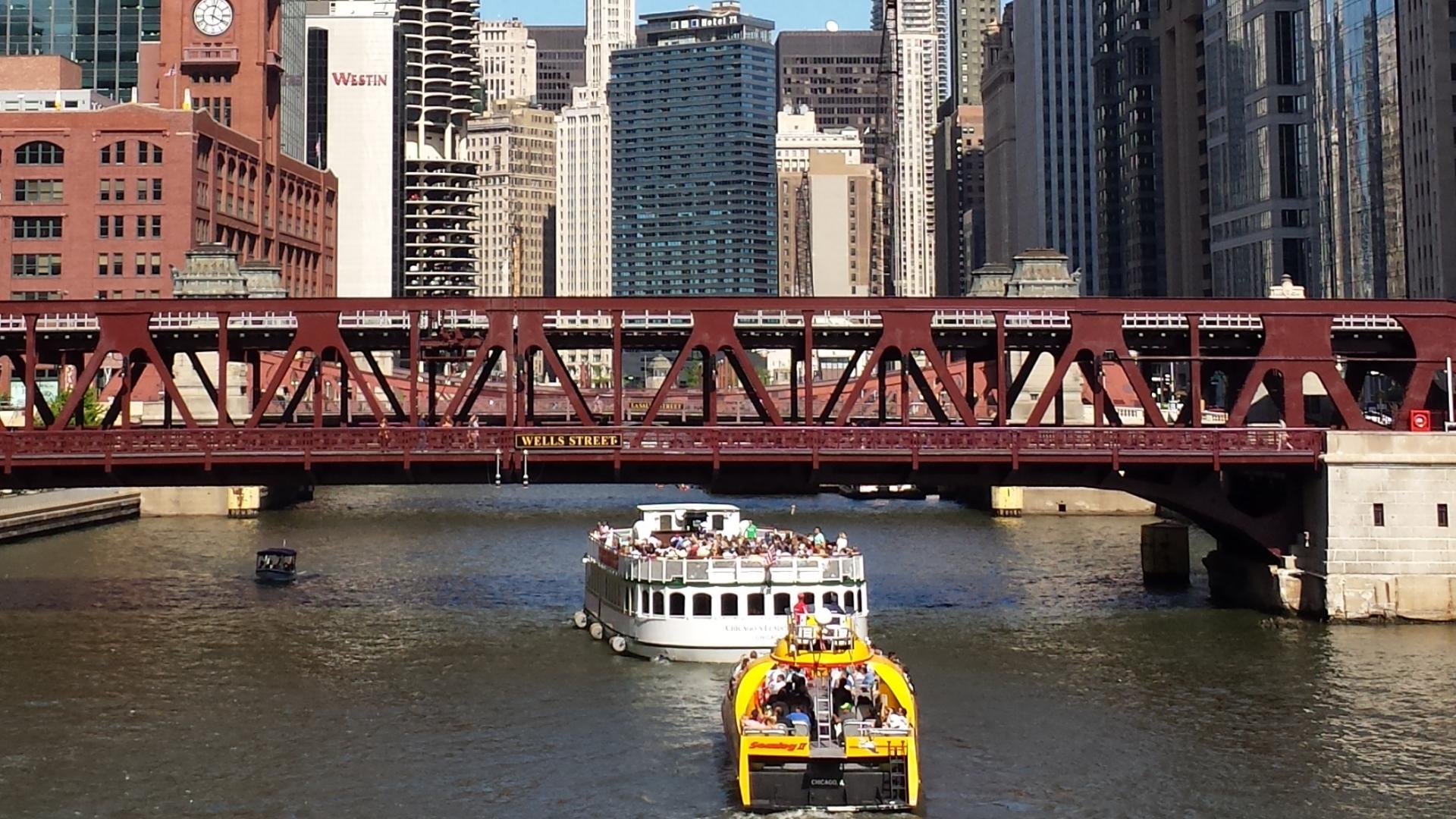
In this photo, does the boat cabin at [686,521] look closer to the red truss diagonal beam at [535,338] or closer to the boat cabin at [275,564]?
the red truss diagonal beam at [535,338]

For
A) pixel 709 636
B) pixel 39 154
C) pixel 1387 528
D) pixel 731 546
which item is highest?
pixel 39 154

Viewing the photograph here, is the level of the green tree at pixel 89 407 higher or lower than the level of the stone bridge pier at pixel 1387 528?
higher

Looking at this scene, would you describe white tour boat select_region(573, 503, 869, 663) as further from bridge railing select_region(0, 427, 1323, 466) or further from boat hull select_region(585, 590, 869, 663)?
bridge railing select_region(0, 427, 1323, 466)

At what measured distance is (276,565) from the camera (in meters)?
86.9

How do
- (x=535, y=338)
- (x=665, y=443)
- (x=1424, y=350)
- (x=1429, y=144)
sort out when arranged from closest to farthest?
(x=665, y=443) < (x=535, y=338) < (x=1424, y=350) < (x=1429, y=144)

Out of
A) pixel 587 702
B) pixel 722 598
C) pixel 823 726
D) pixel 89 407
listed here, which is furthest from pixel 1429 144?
pixel 823 726

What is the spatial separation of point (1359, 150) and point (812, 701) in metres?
160

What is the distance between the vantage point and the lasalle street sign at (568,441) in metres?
68.9

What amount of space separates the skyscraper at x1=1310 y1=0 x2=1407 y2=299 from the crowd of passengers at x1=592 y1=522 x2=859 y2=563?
12870cm

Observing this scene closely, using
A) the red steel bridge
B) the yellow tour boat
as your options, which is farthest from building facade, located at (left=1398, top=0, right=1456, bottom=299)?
the yellow tour boat

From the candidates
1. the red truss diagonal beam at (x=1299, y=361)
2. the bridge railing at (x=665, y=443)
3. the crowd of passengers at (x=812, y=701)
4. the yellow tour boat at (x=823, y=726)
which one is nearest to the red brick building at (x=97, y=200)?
the bridge railing at (x=665, y=443)

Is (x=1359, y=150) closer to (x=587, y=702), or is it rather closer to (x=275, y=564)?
(x=275, y=564)

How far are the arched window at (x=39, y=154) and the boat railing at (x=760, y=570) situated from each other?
123557mm

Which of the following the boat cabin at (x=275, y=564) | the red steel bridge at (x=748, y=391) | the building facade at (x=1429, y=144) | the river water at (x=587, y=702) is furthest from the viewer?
the building facade at (x=1429, y=144)
